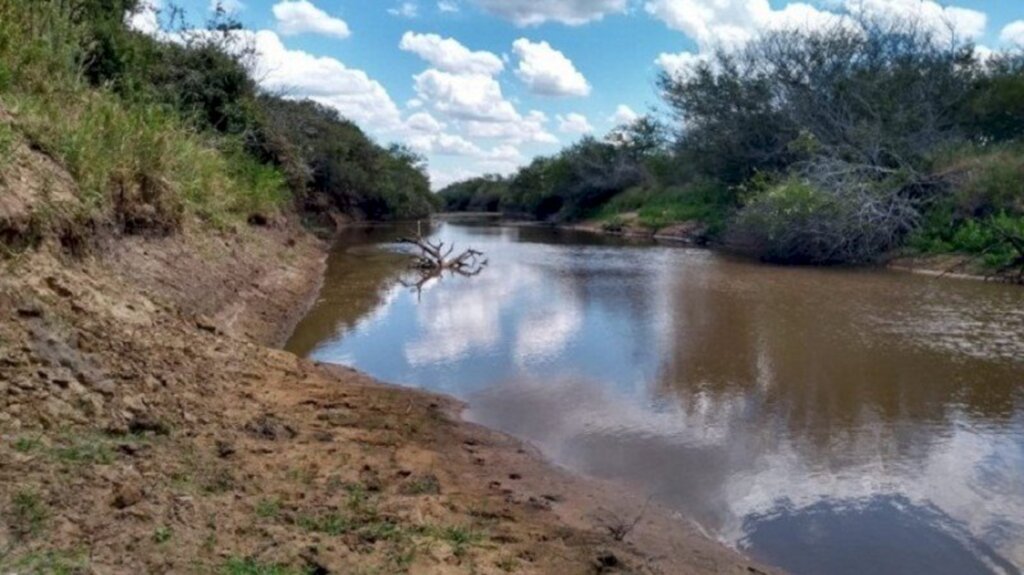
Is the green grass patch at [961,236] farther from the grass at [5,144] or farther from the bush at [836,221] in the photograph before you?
the grass at [5,144]

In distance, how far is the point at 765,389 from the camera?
27.4 feet

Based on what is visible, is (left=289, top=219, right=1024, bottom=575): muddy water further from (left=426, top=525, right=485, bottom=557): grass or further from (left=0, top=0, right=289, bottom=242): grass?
(left=0, top=0, right=289, bottom=242): grass

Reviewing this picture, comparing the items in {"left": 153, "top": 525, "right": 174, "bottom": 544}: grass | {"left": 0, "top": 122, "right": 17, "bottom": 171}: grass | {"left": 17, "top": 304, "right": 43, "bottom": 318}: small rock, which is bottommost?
{"left": 153, "top": 525, "right": 174, "bottom": 544}: grass

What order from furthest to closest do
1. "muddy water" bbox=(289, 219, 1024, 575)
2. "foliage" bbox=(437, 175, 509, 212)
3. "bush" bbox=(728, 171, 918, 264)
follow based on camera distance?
1. "foliage" bbox=(437, 175, 509, 212)
2. "bush" bbox=(728, 171, 918, 264)
3. "muddy water" bbox=(289, 219, 1024, 575)

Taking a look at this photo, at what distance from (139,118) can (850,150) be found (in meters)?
19.1

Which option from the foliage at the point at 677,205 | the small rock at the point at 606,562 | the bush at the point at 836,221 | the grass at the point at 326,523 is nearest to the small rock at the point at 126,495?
the grass at the point at 326,523

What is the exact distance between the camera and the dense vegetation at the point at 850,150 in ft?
65.3

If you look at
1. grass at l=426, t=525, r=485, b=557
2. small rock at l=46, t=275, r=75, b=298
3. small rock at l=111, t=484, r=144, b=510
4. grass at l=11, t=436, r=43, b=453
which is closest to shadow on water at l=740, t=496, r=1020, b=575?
grass at l=426, t=525, r=485, b=557

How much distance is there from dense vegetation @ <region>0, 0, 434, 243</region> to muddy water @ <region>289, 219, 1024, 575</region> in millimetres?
2566

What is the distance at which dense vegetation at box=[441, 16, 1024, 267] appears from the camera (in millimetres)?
19891

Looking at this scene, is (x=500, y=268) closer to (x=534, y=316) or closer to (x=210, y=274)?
(x=534, y=316)

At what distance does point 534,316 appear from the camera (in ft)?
42.3

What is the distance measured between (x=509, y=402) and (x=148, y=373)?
11.7 feet

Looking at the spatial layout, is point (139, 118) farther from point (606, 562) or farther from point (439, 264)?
point (439, 264)
